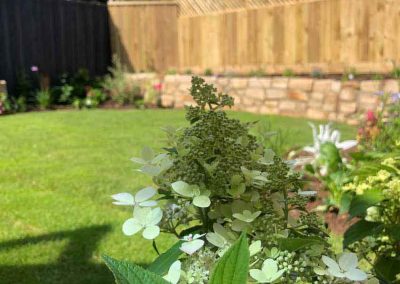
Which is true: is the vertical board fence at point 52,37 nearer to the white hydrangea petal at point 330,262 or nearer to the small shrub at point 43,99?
the small shrub at point 43,99

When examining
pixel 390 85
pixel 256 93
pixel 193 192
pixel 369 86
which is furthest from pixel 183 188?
pixel 256 93

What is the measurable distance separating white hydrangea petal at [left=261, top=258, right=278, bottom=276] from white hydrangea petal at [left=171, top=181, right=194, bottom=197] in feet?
0.69

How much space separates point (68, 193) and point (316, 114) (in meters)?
5.28

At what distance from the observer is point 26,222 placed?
4027mm

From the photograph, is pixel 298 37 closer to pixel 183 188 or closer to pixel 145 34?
pixel 145 34

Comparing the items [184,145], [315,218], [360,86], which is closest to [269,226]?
[315,218]

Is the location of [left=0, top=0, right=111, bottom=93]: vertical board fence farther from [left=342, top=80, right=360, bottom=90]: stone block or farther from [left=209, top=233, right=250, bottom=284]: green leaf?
[left=209, top=233, right=250, bottom=284]: green leaf

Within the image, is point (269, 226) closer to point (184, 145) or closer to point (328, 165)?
point (184, 145)

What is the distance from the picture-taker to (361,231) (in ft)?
8.21

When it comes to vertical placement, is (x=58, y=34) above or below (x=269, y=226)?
above

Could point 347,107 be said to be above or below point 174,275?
below

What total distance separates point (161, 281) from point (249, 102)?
9.34 m

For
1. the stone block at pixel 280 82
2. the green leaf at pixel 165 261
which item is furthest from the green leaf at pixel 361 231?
the stone block at pixel 280 82

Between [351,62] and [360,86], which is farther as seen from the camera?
[351,62]
